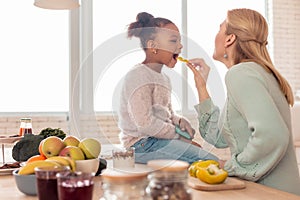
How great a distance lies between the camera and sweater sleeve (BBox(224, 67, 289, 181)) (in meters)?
1.48

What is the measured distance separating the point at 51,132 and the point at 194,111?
2.60 feet

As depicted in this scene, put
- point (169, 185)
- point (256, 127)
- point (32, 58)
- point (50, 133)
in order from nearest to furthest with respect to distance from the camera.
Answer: point (169, 185) → point (256, 127) → point (50, 133) → point (32, 58)

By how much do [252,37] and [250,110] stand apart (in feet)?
1.18

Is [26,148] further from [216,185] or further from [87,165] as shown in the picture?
[216,185]

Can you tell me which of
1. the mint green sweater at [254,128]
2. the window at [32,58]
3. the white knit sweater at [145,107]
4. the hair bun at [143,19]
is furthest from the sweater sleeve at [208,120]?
the window at [32,58]

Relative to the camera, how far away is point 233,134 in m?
1.69

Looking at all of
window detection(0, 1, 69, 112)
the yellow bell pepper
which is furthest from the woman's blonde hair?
window detection(0, 1, 69, 112)

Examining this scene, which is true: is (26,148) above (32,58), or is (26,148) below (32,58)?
below

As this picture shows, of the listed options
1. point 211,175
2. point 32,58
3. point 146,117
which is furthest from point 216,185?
point 32,58

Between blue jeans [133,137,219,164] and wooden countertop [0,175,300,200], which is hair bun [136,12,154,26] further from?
wooden countertop [0,175,300,200]

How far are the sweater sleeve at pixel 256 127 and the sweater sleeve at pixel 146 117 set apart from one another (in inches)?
14.9

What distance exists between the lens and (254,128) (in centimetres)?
151

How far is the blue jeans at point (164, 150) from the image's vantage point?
3.67 feet

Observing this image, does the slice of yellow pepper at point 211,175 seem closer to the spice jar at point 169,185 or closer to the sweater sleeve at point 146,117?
the sweater sleeve at point 146,117
